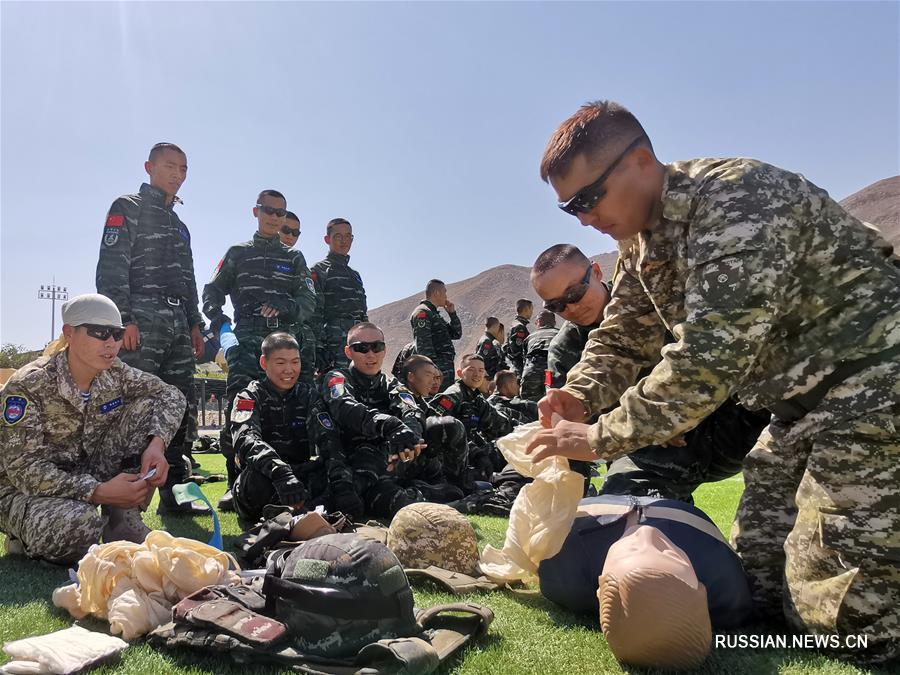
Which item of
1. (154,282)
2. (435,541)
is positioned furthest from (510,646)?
(154,282)

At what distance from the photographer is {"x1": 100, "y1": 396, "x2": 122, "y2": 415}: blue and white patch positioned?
154 inches

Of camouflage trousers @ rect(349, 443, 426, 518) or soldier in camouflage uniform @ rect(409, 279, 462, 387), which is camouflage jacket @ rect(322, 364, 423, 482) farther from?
soldier in camouflage uniform @ rect(409, 279, 462, 387)

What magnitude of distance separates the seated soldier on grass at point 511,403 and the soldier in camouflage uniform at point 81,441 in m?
4.47

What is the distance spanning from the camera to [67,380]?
12.3 ft

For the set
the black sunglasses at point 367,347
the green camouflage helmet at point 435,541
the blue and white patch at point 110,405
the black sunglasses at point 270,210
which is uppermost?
the black sunglasses at point 270,210

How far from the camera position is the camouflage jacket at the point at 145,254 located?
5.10 metres

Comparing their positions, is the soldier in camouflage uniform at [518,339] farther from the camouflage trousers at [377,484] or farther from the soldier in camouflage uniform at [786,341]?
the soldier in camouflage uniform at [786,341]

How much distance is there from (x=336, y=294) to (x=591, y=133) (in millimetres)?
6176

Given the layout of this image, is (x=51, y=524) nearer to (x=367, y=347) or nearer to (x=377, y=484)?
(x=377, y=484)

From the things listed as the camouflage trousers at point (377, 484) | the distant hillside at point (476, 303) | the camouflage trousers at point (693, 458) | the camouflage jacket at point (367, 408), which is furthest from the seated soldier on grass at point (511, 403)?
the distant hillside at point (476, 303)

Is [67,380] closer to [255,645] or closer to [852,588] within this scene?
[255,645]

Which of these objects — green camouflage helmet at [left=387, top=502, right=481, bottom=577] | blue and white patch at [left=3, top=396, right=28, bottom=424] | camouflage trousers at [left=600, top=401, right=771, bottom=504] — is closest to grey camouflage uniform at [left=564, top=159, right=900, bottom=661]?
camouflage trousers at [left=600, top=401, right=771, bottom=504]

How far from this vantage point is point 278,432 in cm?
493

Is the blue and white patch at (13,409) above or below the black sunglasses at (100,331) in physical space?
below
